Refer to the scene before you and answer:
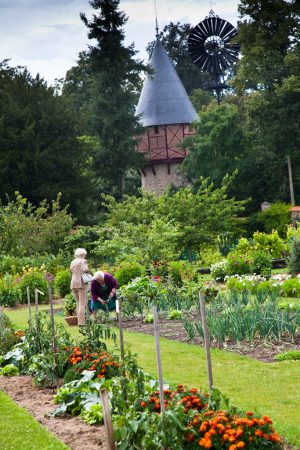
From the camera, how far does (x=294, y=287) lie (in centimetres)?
1728

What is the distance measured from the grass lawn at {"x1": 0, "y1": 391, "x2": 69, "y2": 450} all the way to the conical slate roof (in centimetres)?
4261

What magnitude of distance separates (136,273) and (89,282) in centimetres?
494

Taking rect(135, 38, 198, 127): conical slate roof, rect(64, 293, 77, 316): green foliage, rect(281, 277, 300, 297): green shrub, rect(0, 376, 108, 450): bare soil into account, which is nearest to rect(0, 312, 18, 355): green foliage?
rect(0, 376, 108, 450): bare soil

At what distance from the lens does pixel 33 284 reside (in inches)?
898

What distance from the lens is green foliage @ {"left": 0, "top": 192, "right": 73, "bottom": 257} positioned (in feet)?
91.6

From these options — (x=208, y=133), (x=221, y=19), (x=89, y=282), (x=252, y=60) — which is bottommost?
(x=89, y=282)

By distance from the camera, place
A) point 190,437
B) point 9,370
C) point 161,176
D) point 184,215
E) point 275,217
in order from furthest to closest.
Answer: point 161,176 < point 275,217 < point 184,215 < point 9,370 < point 190,437

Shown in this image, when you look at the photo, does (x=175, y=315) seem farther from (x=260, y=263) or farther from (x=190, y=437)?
(x=190, y=437)

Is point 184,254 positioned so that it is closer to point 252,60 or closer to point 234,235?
point 234,235

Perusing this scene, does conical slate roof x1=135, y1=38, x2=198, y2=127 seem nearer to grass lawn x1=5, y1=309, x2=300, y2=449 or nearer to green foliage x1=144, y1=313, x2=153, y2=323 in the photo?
green foliage x1=144, y1=313, x2=153, y2=323

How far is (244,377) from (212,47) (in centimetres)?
4885

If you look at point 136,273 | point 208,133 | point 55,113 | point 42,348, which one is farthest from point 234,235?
point 42,348

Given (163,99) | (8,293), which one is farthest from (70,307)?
(163,99)

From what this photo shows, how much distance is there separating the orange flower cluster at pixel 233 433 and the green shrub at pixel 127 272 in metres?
13.5
